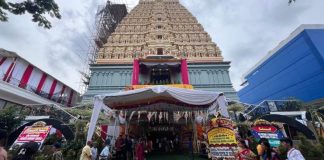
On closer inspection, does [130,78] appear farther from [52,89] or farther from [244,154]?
[244,154]

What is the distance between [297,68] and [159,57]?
1617 cm

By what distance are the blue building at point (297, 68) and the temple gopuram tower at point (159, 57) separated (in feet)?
27.9

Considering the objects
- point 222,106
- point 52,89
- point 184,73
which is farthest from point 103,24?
point 222,106

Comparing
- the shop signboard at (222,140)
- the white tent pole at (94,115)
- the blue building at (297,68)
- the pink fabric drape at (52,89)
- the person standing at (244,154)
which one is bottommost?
the person standing at (244,154)

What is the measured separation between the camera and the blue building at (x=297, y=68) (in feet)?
56.0

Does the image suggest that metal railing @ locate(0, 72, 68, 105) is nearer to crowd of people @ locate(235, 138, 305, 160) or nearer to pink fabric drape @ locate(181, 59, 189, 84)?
pink fabric drape @ locate(181, 59, 189, 84)

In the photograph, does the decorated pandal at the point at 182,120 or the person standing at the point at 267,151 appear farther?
the decorated pandal at the point at 182,120

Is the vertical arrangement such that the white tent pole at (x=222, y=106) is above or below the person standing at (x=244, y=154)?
above

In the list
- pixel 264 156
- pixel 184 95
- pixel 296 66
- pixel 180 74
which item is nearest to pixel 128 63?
pixel 180 74

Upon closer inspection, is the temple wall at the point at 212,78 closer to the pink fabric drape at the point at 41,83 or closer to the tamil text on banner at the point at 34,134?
the tamil text on banner at the point at 34,134

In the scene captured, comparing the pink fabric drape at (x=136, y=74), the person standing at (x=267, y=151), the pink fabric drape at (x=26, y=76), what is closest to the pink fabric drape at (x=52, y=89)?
the pink fabric drape at (x=26, y=76)

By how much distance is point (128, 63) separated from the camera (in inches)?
719

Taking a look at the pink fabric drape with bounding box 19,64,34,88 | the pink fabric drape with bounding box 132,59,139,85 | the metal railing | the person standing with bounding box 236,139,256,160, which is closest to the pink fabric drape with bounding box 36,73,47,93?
the metal railing

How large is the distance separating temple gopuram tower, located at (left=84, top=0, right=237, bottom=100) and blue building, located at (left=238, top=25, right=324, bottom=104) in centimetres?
851
